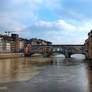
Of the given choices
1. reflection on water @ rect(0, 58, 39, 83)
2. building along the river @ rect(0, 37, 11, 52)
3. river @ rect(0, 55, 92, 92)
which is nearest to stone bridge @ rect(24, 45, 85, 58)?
building along the river @ rect(0, 37, 11, 52)

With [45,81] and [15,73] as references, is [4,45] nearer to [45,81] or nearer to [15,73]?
[15,73]

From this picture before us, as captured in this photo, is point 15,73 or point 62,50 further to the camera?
point 62,50

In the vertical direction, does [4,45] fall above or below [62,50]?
above

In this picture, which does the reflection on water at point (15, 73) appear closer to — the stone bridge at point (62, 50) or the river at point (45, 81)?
the river at point (45, 81)

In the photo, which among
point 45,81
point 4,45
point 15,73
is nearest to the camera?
point 45,81

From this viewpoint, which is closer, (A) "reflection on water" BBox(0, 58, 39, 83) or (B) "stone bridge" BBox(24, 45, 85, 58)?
(A) "reflection on water" BBox(0, 58, 39, 83)

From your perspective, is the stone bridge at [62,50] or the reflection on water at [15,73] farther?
the stone bridge at [62,50]

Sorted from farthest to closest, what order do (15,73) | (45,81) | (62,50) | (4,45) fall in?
1. (62,50)
2. (4,45)
3. (15,73)
4. (45,81)

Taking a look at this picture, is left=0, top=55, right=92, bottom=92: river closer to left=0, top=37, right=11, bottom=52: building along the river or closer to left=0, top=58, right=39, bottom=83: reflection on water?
left=0, top=58, right=39, bottom=83: reflection on water

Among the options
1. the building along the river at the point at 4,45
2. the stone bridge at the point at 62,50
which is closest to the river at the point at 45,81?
the stone bridge at the point at 62,50

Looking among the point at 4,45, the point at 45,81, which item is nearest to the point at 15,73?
the point at 45,81

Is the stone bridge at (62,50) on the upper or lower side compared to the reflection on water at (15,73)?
upper

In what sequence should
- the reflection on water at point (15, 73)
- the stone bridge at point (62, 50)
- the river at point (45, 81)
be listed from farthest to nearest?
the stone bridge at point (62, 50) → the reflection on water at point (15, 73) → the river at point (45, 81)

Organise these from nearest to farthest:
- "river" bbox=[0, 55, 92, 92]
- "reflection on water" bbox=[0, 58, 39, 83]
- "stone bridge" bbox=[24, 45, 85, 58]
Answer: "river" bbox=[0, 55, 92, 92] < "reflection on water" bbox=[0, 58, 39, 83] < "stone bridge" bbox=[24, 45, 85, 58]
